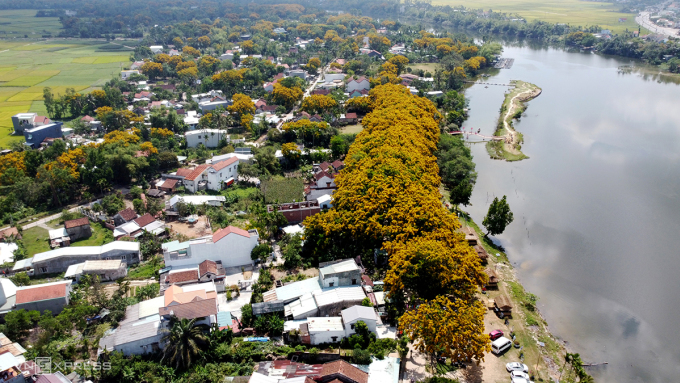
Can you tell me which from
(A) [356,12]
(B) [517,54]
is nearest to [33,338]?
(B) [517,54]

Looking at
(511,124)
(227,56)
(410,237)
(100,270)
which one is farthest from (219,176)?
(227,56)

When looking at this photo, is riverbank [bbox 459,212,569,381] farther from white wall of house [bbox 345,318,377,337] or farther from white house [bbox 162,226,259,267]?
white house [bbox 162,226,259,267]

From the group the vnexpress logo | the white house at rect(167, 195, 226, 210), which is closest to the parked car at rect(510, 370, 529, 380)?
the vnexpress logo

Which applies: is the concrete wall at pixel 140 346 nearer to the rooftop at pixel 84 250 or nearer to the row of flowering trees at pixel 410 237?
the rooftop at pixel 84 250

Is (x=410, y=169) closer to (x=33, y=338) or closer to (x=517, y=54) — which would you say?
(x=33, y=338)

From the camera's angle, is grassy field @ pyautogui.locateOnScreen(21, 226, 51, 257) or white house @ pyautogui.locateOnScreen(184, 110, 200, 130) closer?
grassy field @ pyautogui.locateOnScreen(21, 226, 51, 257)
